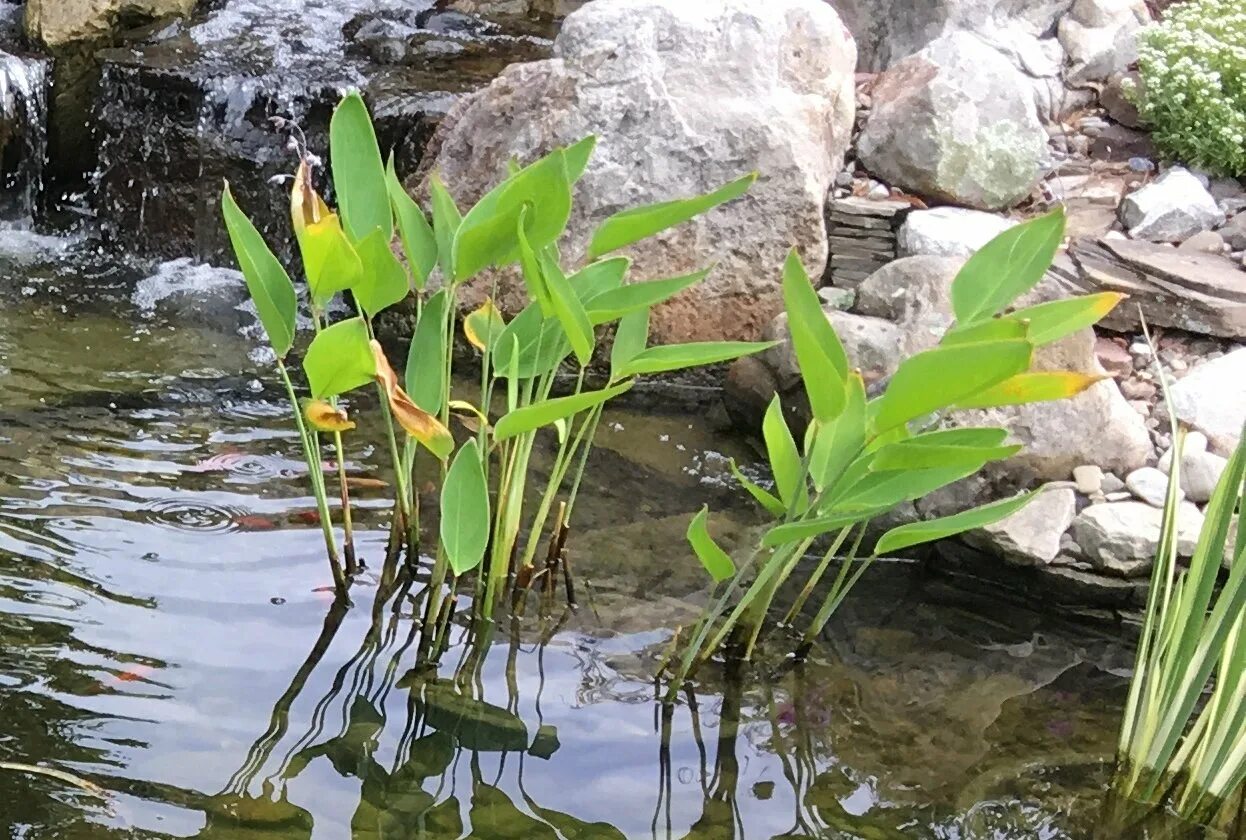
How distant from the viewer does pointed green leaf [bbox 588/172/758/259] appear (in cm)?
214

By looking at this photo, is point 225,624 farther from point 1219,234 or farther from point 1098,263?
point 1219,234

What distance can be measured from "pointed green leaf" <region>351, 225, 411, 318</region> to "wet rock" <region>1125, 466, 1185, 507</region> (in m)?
2.19

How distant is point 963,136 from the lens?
462 cm

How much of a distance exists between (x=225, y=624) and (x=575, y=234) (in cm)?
244

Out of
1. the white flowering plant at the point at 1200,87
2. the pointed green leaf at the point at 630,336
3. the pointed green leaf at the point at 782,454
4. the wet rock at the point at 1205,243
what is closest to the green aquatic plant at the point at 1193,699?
the pointed green leaf at the point at 782,454

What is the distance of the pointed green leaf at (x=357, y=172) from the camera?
2268mm

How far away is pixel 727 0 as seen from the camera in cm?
482

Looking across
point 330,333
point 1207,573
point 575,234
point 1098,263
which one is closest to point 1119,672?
point 1207,573

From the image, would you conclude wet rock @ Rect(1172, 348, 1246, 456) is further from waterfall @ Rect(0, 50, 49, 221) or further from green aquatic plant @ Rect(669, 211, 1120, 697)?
waterfall @ Rect(0, 50, 49, 221)

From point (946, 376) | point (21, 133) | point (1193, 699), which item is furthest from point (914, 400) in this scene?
point (21, 133)

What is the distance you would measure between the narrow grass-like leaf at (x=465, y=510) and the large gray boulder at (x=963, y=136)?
10.2ft

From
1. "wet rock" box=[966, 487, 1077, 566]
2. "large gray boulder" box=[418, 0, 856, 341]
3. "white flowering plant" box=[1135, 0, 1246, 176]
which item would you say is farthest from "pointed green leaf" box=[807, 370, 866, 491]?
"white flowering plant" box=[1135, 0, 1246, 176]

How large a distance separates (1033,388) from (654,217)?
29.5 inches

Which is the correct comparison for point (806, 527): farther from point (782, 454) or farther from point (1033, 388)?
point (1033, 388)
